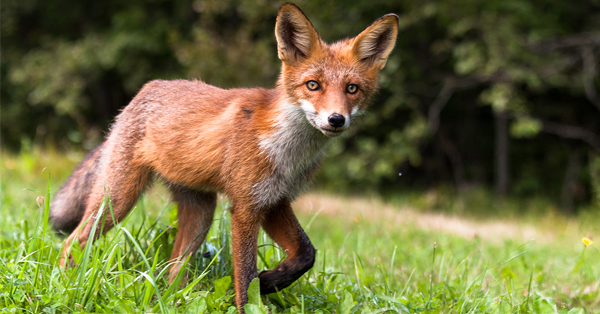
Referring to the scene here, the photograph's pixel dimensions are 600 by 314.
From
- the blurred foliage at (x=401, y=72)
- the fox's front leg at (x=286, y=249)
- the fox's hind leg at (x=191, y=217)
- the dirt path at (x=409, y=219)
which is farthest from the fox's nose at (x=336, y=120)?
the blurred foliage at (x=401, y=72)

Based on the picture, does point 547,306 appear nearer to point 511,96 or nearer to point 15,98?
point 511,96

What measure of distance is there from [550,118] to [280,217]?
49.8 feet

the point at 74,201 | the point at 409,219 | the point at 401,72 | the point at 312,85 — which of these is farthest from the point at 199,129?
the point at 401,72

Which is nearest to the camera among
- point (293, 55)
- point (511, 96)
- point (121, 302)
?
point (121, 302)

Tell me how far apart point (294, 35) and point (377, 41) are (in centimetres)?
60

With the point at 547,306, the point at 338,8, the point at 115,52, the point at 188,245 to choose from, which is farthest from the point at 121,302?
the point at 115,52

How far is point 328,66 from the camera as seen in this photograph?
10.6 feet

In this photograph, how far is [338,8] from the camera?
12484 mm

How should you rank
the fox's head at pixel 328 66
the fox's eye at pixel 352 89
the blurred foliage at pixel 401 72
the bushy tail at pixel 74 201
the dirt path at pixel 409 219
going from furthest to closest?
→ 1. the blurred foliage at pixel 401 72
2. the dirt path at pixel 409 219
3. the bushy tail at pixel 74 201
4. the fox's eye at pixel 352 89
5. the fox's head at pixel 328 66

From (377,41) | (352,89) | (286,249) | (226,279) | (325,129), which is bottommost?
(226,279)

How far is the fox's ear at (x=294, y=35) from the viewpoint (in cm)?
324

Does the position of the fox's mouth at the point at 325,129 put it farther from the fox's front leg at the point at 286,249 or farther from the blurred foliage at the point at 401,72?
the blurred foliage at the point at 401,72

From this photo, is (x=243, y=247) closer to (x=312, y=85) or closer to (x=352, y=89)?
(x=312, y=85)

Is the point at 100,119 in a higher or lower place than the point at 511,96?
lower
